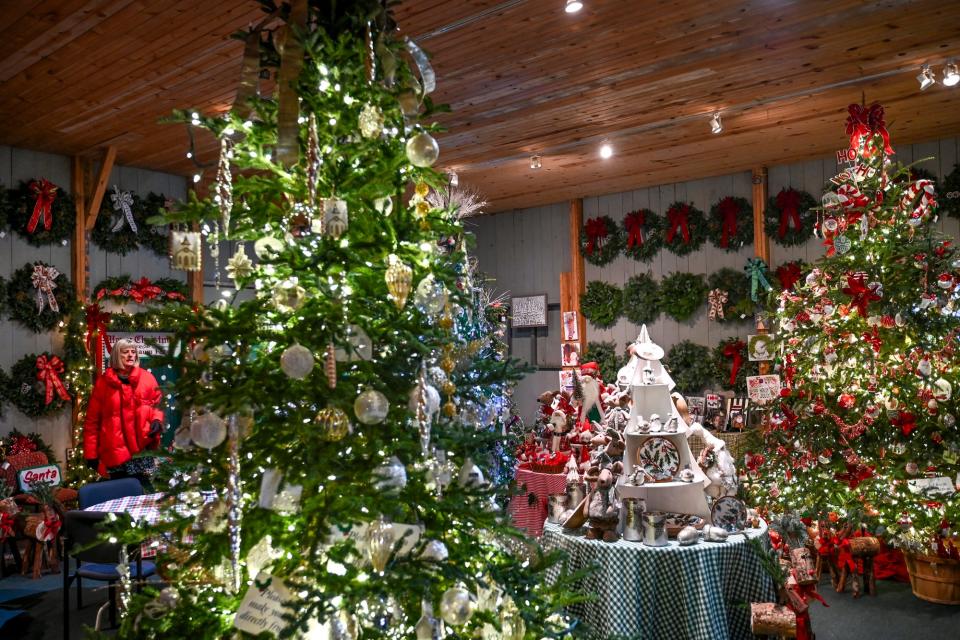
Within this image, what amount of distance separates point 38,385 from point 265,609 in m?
5.14

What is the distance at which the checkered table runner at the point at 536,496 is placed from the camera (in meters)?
5.03

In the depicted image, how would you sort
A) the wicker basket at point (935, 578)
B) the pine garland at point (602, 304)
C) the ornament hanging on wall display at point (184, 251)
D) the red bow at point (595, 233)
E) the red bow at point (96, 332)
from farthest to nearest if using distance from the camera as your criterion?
the red bow at point (595, 233)
the pine garland at point (602, 304)
the red bow at point (96, 332)
the wicker basket at point (935, 578)
the ornament hanging on wall display at point (184, 251)

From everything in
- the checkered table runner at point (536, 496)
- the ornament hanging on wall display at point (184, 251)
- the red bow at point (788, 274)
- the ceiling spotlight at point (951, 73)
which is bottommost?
the checkered table runner at point (536, 496)

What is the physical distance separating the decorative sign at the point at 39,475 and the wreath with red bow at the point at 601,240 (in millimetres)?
5362

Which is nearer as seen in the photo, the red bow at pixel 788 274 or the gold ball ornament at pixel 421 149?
the gold ball ornament at pixel 421 149

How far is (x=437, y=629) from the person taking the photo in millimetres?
1682

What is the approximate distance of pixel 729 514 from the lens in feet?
11.5

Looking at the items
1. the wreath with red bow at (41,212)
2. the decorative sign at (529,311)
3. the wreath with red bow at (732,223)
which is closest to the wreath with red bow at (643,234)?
the wreath with red bow at (732,223)

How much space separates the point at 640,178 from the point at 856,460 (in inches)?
146

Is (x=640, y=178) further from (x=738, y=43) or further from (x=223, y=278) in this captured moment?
(x=223, y=278)

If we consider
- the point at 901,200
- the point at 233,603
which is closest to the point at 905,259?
the point at 901,200

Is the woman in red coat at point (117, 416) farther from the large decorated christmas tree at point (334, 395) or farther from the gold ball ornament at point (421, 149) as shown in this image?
the gold ball ornament at point (421, 149)

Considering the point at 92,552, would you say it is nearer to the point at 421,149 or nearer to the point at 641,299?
the point at 421,149

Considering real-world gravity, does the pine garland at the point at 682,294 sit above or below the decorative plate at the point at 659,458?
above
